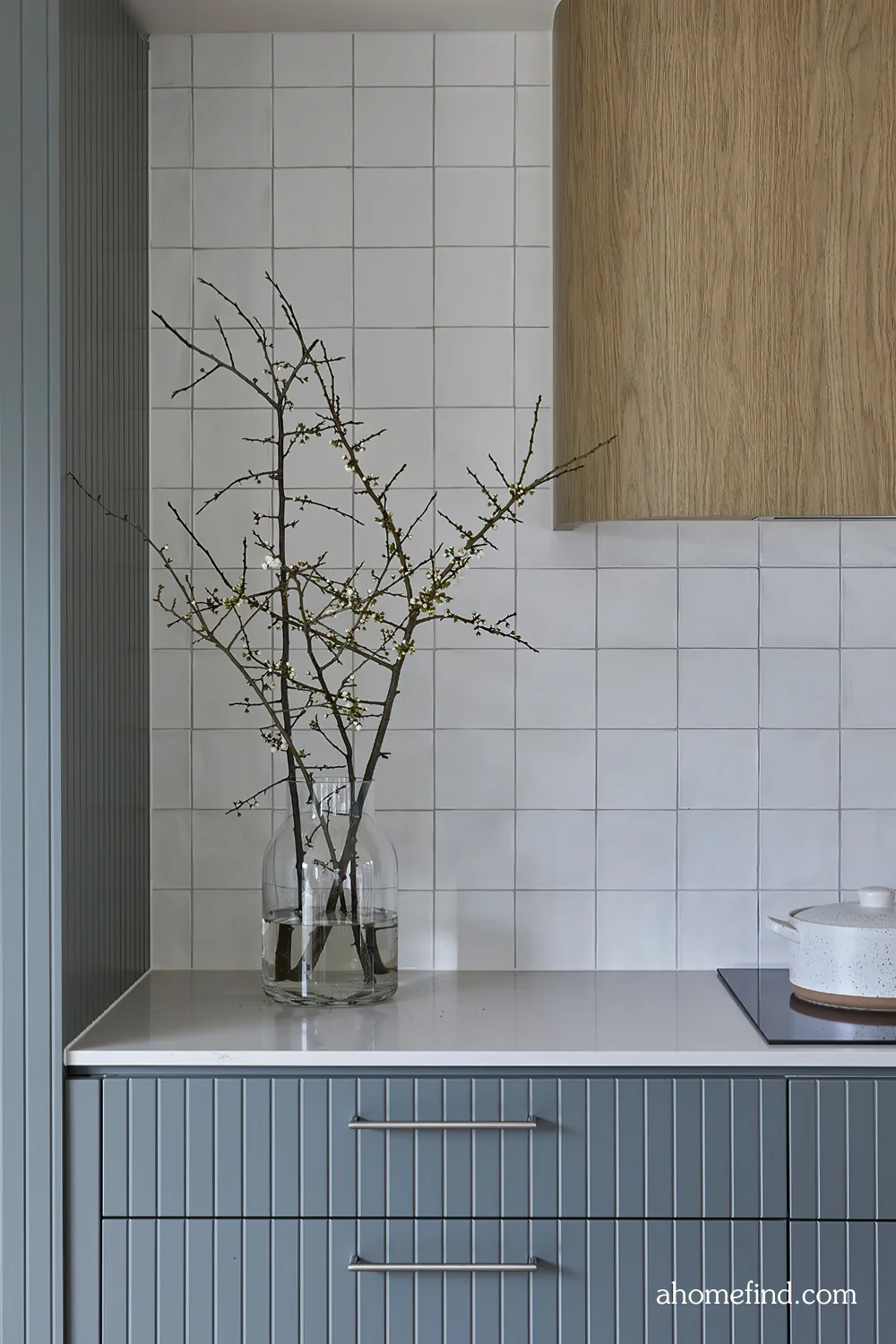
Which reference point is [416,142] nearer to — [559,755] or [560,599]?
[560,599]

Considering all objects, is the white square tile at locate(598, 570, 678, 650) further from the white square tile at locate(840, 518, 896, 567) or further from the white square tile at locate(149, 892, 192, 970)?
the white square tile at locate(149, 892, 192, 970)

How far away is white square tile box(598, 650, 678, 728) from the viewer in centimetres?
206

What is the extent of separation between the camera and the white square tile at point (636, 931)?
2.05m

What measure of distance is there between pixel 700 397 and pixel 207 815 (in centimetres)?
107

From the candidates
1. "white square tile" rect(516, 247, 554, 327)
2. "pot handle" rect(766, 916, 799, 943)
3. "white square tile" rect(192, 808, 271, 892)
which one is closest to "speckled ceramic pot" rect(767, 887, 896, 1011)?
"pot handle" rect(766, 916, 799, 943)

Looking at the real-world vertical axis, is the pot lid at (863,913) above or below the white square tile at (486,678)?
below

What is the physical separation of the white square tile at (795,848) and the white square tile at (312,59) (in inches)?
58.3

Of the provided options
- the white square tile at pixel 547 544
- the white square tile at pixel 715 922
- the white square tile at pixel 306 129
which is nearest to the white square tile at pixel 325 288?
the white square tile at pixel 306 129

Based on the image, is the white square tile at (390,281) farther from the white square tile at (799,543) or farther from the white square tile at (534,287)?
the white square tile at (799,543)

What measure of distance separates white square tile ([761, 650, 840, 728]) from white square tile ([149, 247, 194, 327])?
1.17 m

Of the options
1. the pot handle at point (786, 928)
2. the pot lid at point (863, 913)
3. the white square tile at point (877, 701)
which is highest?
the white square tile at point (877, 701)

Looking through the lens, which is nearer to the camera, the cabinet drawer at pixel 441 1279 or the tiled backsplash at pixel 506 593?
the cabinet drawer at pixel 441 1279

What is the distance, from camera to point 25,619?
159cm

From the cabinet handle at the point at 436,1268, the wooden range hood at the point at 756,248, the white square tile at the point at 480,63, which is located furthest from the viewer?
the white square tile at the point at 480,63
